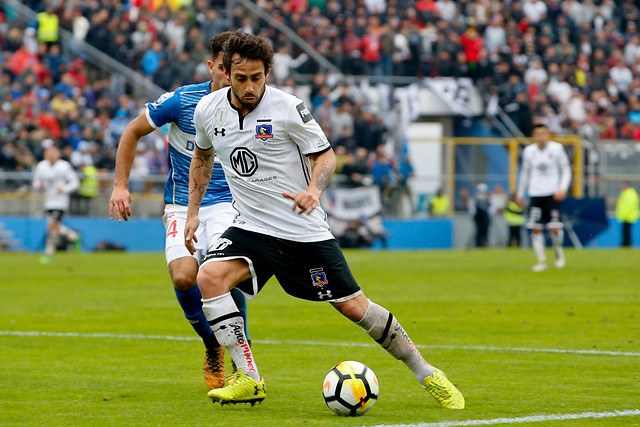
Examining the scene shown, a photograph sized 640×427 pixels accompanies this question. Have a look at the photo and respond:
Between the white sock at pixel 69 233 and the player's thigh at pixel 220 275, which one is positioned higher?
the player's thigh at pixel 220 275

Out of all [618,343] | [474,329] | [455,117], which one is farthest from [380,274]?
[455,117]

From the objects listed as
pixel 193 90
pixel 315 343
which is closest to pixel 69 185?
pixel 315 343

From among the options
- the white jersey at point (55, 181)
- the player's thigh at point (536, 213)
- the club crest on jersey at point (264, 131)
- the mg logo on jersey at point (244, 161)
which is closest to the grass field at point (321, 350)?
the mg logo on jersey at point (244, 161)

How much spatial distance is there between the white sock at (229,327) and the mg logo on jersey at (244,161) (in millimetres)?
698

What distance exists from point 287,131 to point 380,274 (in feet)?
38.8

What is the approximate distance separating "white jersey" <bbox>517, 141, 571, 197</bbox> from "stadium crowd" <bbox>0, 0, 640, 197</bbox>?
846cm

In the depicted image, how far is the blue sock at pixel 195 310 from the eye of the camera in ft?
22.6

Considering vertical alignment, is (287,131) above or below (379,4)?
below

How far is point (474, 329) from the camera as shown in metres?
10.3

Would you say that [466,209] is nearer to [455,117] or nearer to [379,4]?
[455,117]

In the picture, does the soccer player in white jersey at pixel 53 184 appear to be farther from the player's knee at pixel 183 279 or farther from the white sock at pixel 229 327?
the white sock at pixel 229 327

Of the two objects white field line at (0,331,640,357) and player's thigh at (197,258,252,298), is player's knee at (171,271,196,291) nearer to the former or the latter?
player's thigh at (197,258,252,298)

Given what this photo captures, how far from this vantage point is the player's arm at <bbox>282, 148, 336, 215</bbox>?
5613mm

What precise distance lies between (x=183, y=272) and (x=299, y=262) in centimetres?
108
